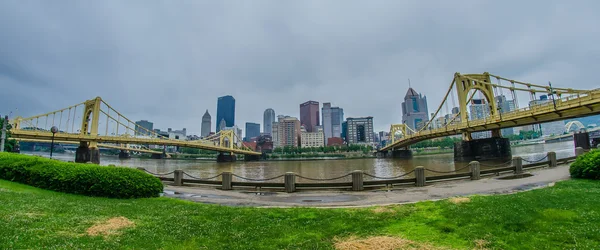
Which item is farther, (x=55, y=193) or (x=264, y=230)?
(x=55, y=193)

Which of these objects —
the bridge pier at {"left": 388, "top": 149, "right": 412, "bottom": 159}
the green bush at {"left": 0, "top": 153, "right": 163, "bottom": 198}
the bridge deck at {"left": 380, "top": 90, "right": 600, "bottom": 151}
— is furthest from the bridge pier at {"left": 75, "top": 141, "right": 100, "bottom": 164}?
the bridge pier at {"left": 388, "top": 149, "right": 412, "bottom": 159}

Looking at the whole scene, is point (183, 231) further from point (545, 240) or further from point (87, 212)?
point (545, 240)

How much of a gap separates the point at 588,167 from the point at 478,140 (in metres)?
36.4

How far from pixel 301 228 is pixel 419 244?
2.56 metres

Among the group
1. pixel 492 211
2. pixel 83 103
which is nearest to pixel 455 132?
pixel 492 211

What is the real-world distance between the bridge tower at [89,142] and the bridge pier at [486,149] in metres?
67.6

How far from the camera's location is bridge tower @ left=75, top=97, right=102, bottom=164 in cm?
5594

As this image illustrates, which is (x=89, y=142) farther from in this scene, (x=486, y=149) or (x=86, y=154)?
(x=486, y=149)

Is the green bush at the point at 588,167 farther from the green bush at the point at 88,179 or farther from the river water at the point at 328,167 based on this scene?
the green bush at the point at 88,179

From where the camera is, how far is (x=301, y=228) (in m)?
6.61

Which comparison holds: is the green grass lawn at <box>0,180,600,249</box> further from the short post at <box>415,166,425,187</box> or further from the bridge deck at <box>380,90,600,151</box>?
the bridge deck at <box>380,90,600,151</box>

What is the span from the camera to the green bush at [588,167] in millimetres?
13250

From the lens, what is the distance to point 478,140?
46.6 metres

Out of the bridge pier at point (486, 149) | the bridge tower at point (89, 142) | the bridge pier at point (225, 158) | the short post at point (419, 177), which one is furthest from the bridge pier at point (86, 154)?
the bridge pier at point (486, 149)
